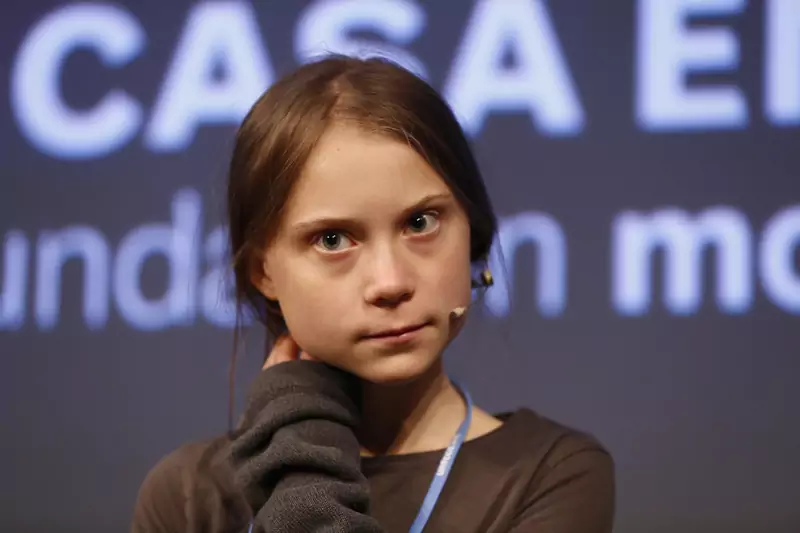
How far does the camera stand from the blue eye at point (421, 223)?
84cm

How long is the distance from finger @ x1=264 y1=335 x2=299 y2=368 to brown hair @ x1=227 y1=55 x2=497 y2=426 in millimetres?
67

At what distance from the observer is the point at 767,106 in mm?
1627

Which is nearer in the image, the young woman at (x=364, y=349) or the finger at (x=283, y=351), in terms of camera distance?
the young woman at (x=364, y=349)

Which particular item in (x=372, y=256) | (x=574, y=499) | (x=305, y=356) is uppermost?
(x=372, y=256)

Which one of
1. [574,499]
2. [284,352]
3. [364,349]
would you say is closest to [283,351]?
[284,352]

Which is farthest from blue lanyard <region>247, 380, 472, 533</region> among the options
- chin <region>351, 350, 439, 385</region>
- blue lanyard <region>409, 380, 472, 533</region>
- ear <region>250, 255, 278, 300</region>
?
ear <region>250, 255, 278, 300</region>

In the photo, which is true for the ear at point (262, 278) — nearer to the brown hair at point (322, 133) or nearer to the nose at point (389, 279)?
the brown hair at point (322, 133)

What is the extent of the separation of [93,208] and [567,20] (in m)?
0.90

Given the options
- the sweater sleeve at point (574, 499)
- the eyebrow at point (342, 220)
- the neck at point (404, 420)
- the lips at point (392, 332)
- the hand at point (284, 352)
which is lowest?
the sweater sleeve at point (574, 499)

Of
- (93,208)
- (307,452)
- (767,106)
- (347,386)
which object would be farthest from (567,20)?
(307,452)

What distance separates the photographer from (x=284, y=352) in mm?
923

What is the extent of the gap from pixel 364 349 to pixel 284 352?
126 mm

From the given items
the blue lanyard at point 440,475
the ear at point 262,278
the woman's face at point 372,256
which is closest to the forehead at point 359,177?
the woman's face at point 372,256

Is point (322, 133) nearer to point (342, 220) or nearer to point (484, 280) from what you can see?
point (342, 220)
